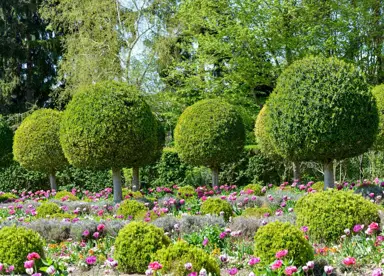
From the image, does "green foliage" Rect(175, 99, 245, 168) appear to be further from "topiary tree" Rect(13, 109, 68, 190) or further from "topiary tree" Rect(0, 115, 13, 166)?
"topiary tree" Rect(0, 115, 13, 166)

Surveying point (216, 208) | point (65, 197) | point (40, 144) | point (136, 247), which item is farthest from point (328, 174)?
point (40, 144)

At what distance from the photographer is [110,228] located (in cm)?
659

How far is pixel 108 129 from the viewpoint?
32.5ft

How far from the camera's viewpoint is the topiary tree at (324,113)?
26.9 ft

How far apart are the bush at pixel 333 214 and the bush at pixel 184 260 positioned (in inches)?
69.9

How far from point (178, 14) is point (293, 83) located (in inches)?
566

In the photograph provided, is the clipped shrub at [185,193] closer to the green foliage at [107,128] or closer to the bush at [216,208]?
the green foliage at [107,128]

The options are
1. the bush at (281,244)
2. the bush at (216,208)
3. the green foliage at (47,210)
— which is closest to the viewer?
the bush at (281,244)

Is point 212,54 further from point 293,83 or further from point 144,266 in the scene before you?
point 144,266

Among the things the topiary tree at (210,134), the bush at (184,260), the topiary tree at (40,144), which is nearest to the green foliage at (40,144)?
the topiary tree at (40,144)

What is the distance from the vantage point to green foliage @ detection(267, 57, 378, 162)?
8.20 metres

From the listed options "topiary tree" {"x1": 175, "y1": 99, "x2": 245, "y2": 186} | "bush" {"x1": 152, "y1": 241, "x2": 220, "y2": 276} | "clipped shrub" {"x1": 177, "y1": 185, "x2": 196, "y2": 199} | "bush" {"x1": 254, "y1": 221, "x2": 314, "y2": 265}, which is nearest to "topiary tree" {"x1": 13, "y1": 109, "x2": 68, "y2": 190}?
"topiary tree" {"x1": 175, "y1": 99, "x2": 245, "y2": 186}

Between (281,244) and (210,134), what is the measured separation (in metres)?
7.50

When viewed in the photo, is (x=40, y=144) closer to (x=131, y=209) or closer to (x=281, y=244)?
(x=131, y=209)
